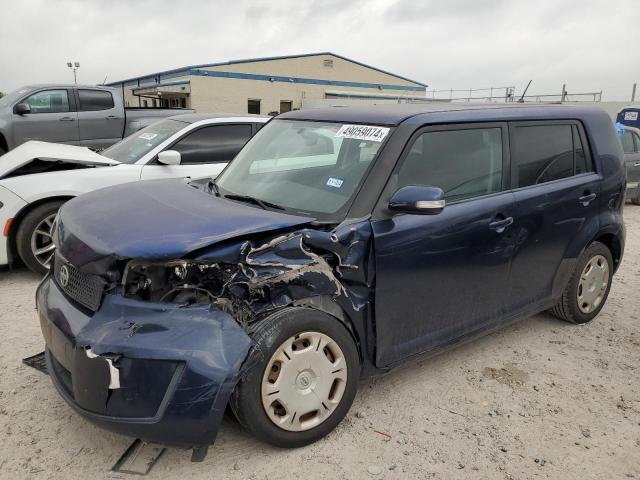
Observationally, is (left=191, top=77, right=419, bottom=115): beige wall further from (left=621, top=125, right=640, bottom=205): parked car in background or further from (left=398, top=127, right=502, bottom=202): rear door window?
(left=398, top=127, right=502, bottom=202): rear door window

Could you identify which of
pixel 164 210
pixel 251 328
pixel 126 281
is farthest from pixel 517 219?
pixel 126 281

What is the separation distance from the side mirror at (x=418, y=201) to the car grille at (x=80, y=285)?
1.51 metres

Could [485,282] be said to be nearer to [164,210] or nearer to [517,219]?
[517,219]

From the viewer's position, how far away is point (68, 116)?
10.5m

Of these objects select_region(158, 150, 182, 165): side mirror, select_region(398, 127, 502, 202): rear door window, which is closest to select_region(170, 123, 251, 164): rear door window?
select_region(158, 150, 182, 165): side mirror

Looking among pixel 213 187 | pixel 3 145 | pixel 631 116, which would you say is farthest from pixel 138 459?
pixel 631 116

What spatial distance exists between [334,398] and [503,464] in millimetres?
915

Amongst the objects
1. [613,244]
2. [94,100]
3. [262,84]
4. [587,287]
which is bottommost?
[587,287]

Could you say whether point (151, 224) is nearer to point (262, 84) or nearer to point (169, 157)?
point (169, 157)

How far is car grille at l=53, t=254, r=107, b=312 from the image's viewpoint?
250 centimetres

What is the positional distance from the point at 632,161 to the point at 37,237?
10190mm

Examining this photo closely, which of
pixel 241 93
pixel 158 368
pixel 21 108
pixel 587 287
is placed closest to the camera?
pixel 158 368

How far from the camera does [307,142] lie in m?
3.58

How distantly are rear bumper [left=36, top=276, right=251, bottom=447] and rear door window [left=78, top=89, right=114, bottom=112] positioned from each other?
31.1 feet
